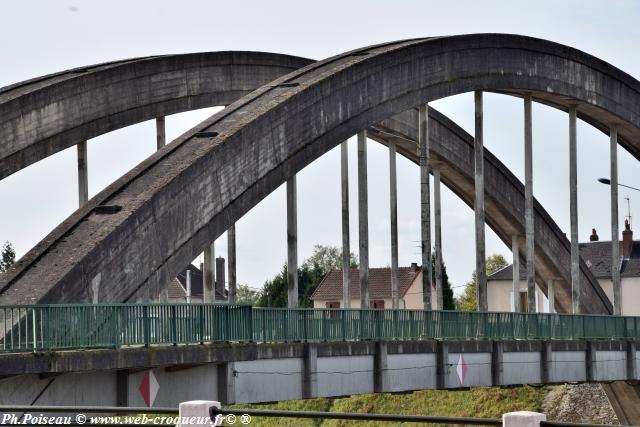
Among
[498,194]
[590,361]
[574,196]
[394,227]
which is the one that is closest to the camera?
[394,227]

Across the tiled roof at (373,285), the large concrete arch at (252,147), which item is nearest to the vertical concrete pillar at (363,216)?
the large concrete arch at (252,147)

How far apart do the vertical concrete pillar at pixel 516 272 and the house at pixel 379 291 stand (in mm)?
31696

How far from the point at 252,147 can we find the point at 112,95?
7.46m

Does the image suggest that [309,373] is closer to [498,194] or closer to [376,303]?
[498,194]

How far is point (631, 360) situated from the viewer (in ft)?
140

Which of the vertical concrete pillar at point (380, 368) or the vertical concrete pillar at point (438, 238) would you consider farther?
the vertical concrete pillar at point (438, 238)

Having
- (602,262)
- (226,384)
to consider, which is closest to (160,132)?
(226,384)

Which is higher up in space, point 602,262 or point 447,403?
point 602,262

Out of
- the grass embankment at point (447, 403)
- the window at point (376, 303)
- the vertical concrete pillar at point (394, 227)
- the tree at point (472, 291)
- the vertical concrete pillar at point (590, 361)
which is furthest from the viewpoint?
the tree at point (472, 291)

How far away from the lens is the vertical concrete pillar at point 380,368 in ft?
94.6

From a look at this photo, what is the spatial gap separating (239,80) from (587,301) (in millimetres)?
22892

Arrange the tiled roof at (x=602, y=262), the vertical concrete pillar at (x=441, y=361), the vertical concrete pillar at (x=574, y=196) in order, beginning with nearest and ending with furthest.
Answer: the vertical concrete pillar at (x=441, y=361) → the vertical concrete pillar at (x=574, y=196) → the tiled roof at (x=602, y=262)

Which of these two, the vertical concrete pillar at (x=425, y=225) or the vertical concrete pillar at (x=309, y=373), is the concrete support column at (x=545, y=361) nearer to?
the vertical concrete pillar at (x=425, y=225)

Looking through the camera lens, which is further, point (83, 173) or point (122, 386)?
point (83, 173)
